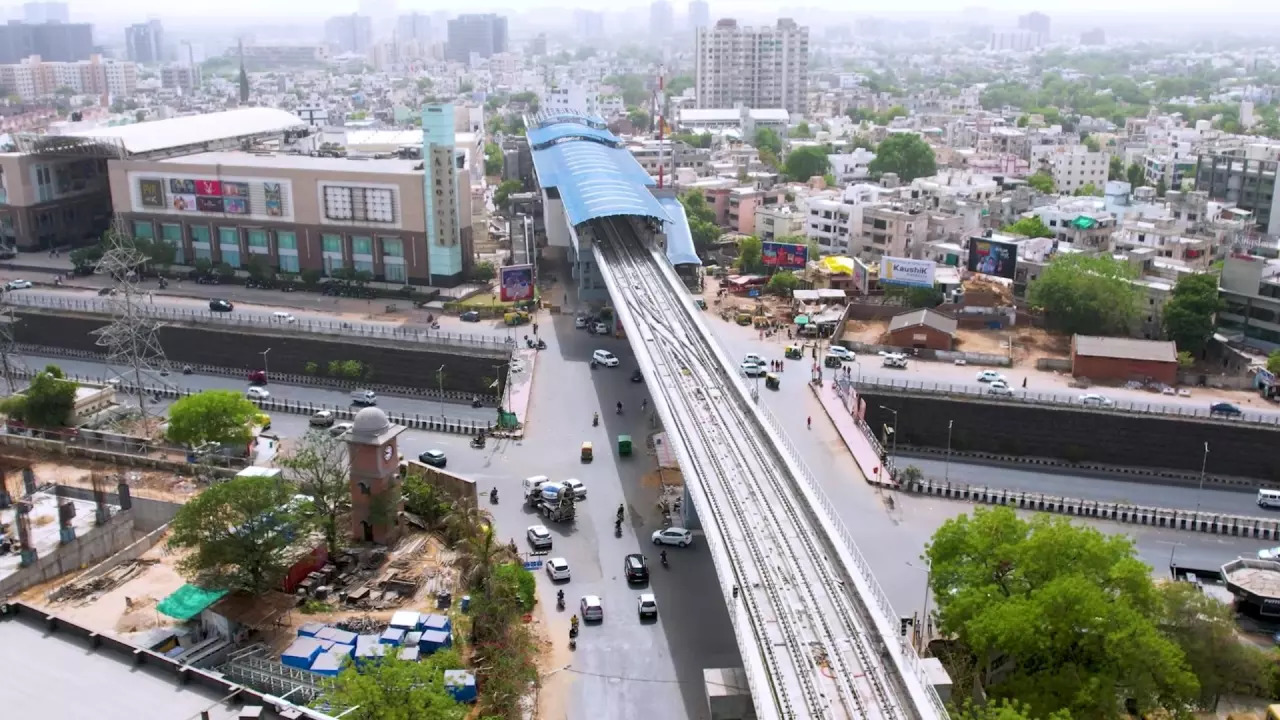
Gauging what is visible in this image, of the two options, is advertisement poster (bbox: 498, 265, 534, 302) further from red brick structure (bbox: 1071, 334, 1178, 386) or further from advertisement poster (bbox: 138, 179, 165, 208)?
red brick structure (bbox: 1071, 334, 1178, 386)

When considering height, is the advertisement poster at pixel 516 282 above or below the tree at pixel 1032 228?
below

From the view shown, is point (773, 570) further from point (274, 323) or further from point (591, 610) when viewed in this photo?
point (274, 323)

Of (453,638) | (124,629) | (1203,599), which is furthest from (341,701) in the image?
(1203,599)

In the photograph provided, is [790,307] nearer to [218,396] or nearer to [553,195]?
[553,195]

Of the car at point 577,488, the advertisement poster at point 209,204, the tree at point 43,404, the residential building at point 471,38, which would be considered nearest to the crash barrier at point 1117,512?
the car at point 577,488

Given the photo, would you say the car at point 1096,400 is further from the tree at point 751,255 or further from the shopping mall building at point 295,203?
the shopping mall building at point 295,203
